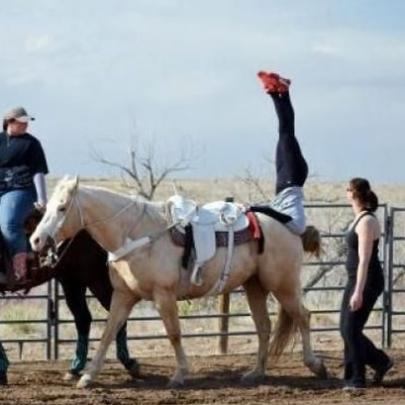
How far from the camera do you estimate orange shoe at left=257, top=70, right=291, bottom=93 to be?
11883 mm

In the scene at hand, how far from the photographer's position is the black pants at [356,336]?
10.9m

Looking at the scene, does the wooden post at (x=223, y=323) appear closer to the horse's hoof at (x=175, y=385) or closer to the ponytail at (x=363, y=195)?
the horse's hoof at (x=175, y=385)

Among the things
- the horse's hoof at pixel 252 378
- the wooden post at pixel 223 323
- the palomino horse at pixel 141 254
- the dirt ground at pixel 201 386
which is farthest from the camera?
the wooden post at pixel 223 323

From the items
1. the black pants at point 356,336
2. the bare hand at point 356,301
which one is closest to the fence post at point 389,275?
the black pants at point 356,336

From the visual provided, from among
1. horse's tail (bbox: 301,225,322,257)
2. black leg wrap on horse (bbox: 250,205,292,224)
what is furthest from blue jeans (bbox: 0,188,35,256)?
horse's tail (bbox: 301,225,322,257)

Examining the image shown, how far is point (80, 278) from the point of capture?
12086 mm

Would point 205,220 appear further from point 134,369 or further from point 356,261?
point 134,369

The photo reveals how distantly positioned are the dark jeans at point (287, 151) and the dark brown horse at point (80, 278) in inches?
68.2

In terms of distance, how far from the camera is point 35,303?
2055 centimetres

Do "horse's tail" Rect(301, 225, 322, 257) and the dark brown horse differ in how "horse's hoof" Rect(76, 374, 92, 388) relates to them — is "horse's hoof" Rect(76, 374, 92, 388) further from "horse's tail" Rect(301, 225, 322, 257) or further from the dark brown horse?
"horse's tail" Rect(301, 225, 322, 257)

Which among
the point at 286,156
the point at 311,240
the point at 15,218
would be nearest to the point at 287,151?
the point at 286,156

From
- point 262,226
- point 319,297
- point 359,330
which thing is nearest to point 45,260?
point 262,226

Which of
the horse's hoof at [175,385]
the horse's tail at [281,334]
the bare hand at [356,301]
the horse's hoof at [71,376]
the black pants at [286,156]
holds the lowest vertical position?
the horse's hoof at [71,376]

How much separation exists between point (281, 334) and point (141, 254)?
5.90 ft
